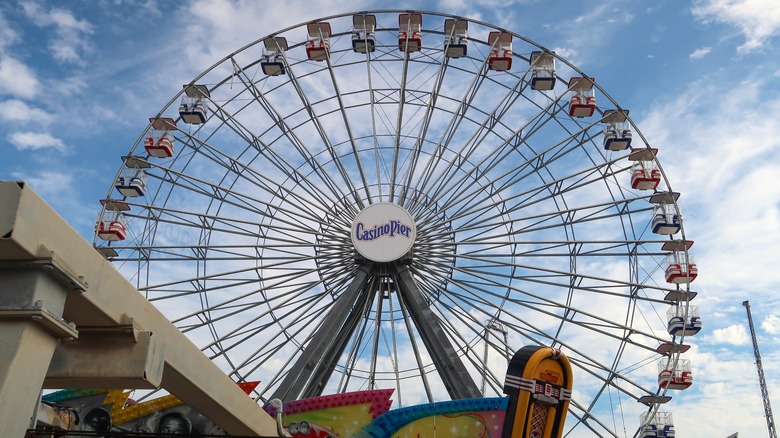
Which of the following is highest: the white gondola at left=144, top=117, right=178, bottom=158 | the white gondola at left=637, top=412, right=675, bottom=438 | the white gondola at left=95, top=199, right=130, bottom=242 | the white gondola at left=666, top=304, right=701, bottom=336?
the white gondola at left=144, top=117, right=178, bottom=158

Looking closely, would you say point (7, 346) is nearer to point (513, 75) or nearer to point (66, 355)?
point (66, 355)

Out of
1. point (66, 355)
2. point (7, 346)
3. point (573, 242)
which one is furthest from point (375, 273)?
point (7, 346)

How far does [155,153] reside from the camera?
80.9ft

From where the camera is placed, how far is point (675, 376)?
2164 centimetres

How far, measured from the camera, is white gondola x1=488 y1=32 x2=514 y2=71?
2555 cm

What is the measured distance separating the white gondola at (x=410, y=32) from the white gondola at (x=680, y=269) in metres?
10.7

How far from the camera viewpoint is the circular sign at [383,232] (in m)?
21.7

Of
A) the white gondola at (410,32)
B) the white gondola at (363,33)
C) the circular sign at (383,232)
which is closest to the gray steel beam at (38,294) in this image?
the circular sign at (383,232)

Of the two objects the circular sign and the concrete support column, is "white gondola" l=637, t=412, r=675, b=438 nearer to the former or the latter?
the circular sign

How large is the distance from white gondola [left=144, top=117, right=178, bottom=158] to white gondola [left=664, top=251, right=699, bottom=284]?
1585 cm

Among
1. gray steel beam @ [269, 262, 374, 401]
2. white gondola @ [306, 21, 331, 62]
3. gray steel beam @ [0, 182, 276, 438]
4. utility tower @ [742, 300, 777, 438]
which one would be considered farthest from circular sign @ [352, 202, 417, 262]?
utility tower @ [742, 300, 777, 438]

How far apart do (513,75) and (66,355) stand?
69.3 ft

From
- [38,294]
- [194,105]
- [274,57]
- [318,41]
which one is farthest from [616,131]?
[38,294]

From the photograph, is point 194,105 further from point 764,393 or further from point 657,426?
point 764,393
